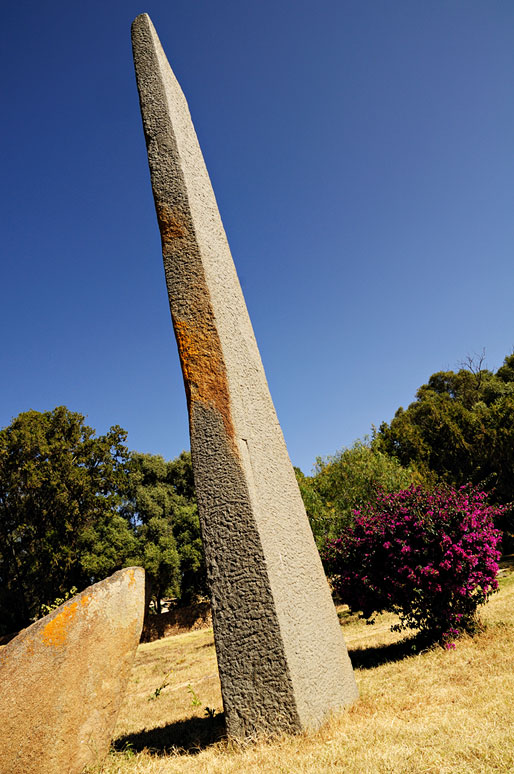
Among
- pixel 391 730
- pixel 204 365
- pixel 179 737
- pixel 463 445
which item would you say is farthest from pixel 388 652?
pixel 463 445

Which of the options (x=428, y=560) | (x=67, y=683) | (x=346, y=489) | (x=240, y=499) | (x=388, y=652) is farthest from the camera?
(x=346, y=489)

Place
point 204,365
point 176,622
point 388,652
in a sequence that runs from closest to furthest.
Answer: point 204,365 → point 388,652 → point 176,622

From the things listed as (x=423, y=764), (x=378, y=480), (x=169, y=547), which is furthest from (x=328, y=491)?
(x=423, y=764)

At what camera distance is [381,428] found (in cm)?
2777

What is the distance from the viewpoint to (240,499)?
3525 millimetres

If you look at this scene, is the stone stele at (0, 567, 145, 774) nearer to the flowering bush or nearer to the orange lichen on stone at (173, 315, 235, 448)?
the orange lichen on stone at (173, 315, 235, 448)

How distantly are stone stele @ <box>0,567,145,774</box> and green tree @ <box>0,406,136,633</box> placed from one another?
18825 millimetres

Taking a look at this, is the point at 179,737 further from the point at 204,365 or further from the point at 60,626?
the point at 204,365

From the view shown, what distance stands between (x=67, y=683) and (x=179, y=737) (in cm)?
128

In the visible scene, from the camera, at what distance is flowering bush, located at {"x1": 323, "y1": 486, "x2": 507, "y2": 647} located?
5820 millimetres

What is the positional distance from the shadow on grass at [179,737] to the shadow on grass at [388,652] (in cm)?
230

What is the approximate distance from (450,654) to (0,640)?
20481 millimetres

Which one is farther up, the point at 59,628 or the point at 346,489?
the point at 346,489

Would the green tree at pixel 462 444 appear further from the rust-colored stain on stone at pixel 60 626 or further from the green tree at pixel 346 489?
the rust-colored stain on stone at pixel 60 626
